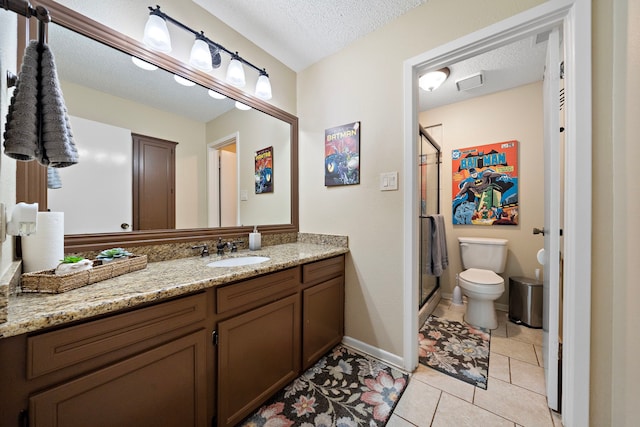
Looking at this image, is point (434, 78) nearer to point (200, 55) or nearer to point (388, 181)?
point (388, 181)

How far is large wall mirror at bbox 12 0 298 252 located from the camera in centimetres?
107

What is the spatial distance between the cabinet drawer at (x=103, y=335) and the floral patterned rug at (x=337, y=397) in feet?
2.36

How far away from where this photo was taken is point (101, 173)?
114 cm

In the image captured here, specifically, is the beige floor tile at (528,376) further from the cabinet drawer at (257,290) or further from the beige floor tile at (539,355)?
the cabinet drawer at (257,290)

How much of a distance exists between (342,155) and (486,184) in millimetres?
1772

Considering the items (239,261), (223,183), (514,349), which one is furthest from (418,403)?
(223,183)

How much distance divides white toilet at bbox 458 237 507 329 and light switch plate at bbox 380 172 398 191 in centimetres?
125

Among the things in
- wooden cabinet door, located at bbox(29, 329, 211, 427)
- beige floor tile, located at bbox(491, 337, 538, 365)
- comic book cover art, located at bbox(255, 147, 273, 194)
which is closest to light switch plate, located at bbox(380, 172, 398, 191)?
comic book cover art, located at bbox(255, 147, 273, 194)

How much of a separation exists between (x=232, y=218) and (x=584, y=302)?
6.50 feet

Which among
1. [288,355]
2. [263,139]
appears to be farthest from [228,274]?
[263,139]

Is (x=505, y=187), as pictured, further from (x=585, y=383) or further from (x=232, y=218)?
(x=232, y=218)

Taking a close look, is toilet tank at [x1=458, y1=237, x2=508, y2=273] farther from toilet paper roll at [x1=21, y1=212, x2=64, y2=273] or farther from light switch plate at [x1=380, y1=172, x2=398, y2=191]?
toilet paper roll at [x1=21, y1=212, x2=64, y2=273]

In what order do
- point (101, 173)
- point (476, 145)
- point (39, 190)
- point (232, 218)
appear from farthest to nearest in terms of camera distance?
point (476, 145) < point (232, 218) < point (101, 173) < point (39, 190)

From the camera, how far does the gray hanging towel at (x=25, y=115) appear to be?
0.61 metres
